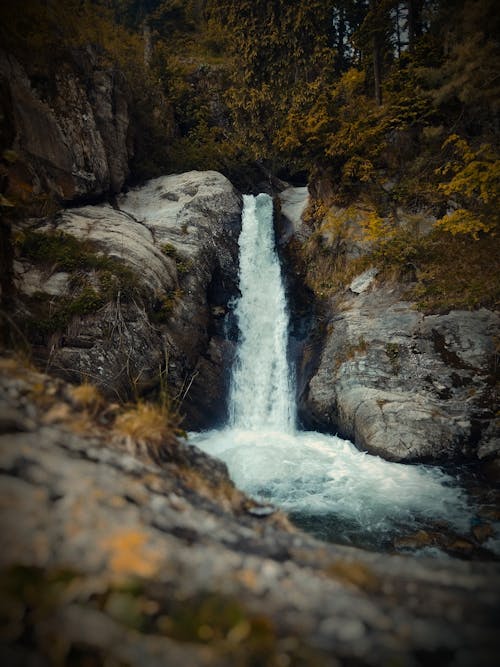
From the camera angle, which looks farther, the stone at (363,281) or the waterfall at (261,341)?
the stone at (363,281)

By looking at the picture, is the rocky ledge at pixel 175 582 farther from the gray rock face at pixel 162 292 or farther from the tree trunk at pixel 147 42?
the tree trunk at pixel 147 42

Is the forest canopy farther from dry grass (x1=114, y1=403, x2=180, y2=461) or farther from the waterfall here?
dry grass (x1=114, y1=403, x2=180, y2=461)

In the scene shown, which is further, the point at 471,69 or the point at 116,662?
the point at 471,69

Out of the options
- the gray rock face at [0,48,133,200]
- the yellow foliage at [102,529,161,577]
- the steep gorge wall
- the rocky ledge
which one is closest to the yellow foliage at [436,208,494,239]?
the steep gorge wall

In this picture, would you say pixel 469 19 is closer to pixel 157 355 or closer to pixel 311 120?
pixel 311 120

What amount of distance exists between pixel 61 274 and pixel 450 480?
403 inches

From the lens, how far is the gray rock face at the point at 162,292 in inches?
317

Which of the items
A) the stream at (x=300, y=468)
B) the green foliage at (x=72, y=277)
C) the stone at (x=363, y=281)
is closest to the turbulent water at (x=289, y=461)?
the stream at (x=300, y=468)

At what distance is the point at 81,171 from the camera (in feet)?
39.7

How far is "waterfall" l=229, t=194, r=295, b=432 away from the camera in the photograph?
1071cm

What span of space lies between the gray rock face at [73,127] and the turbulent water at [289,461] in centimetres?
660

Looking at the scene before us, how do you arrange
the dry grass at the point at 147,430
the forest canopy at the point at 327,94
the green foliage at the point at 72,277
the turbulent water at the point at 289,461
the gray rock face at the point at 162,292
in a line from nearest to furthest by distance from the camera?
the dry grass at the point at 147,430 → the turbulent water at the point at 289,461 → the green foliage at the point at 72,277 → the gray rock face at the point at 162,292 → the forest canopy at the point at 327,94

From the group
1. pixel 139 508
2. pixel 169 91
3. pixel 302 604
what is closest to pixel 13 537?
pixel 139 508

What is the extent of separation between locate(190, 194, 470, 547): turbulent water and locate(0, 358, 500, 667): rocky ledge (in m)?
3.95
